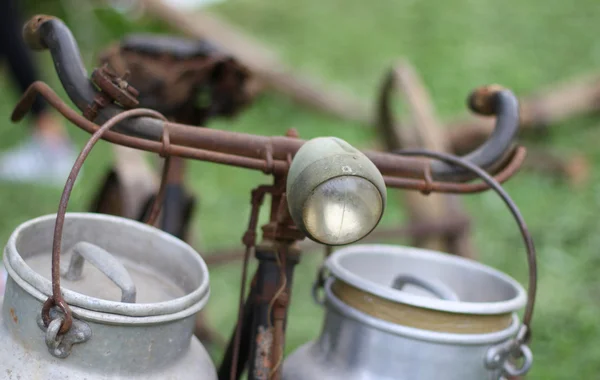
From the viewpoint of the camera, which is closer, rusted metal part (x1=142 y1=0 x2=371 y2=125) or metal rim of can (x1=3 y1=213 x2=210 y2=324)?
metal rim of can (x1=3 y1=213 x2=210 y2=324)

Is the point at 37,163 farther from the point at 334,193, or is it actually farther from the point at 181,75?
the point at 334,193

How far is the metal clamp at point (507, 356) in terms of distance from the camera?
4.27ft

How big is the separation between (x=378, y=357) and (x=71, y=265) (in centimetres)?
56

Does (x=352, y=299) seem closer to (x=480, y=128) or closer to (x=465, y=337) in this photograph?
(x=465, y=337)

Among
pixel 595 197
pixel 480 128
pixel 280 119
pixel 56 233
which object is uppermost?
pixel 56 233

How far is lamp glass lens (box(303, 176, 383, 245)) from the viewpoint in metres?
0.94

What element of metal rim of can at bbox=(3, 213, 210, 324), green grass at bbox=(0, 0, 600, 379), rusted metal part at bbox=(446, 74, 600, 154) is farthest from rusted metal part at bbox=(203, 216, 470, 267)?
rusted metal part at bbox=(446, 74, 600, 154)

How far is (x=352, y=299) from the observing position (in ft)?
4.33

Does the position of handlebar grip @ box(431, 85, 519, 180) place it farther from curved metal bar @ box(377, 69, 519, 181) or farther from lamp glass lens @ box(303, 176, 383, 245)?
lamp glass lens @ box(303, 176, 383, 245)

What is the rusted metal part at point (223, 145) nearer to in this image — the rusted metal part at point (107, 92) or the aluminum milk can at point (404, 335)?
the rusted metal part at point (107, 92)

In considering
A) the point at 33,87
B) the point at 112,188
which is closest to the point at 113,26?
the point at 112,188

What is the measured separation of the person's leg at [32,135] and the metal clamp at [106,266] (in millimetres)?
3355

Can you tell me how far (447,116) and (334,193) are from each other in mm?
5007

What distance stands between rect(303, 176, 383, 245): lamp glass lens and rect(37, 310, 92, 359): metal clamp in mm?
364
